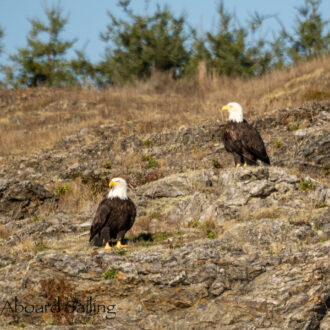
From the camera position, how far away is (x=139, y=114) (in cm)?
2808

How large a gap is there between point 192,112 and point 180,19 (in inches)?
538

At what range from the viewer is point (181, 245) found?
11.4 metres

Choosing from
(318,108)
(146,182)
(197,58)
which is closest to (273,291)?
(146,182)

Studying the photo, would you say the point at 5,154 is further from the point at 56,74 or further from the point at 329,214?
the point at 56,74

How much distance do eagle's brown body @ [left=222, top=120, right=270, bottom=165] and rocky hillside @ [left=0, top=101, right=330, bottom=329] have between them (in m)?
0.82

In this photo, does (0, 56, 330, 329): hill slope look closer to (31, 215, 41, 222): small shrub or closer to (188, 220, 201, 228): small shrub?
(188, 220, 201, 228): small shrub

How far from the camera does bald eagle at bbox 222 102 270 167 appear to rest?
53.1 feet

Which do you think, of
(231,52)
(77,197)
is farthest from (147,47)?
(77,197)

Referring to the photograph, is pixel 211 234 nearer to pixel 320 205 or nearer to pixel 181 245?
pixel 181 245

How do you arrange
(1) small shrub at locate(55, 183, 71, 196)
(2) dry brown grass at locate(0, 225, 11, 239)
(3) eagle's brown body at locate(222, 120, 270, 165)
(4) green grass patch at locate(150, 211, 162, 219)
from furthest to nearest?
(1) small shrub at locate(55, 183, 71, 196)
(3) eagle's brown body at locate(222, 120, 270, 165)
(2) dry brown grass at locate(0, 225, 11, 239)
(4) green grass patch at locate(150, 211, 162, 219)

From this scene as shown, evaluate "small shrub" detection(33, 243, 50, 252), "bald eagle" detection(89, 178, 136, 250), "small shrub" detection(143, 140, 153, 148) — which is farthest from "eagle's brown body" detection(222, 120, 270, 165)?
"small shrub" detection(143, 140, 153, 148)

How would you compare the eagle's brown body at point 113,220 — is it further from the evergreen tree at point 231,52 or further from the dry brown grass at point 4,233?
the evergreen tree at point 231,52

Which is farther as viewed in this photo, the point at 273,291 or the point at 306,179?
the point at 306,179

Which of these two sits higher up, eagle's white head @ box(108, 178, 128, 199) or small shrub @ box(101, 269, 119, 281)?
eagle's white head @ box(108, 178, 128, 199)
